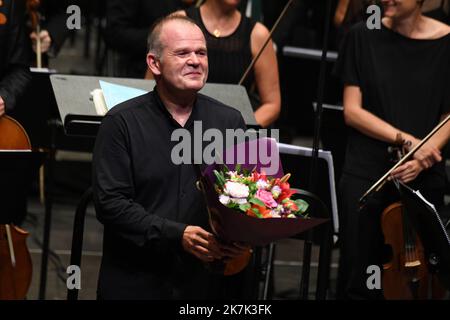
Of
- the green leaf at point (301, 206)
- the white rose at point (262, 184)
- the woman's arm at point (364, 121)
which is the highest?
the woman's arm at point (364, 121)

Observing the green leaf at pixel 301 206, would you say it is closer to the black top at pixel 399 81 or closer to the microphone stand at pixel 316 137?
the microphone stand at pixel 316 137

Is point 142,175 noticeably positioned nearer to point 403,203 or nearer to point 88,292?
point 403,203

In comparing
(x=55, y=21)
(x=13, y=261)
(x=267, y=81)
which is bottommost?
(x=13, y=261)

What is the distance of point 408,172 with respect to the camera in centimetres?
426

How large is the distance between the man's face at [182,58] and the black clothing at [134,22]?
2029 millimetres

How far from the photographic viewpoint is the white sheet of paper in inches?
148

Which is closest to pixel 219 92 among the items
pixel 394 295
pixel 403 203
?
pixel 403 203

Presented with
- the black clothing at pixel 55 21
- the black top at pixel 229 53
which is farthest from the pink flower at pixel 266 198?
the black clothing at pixel 55 21

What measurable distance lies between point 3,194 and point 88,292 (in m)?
1.25

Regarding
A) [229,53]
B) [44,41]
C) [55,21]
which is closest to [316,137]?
[229,53]

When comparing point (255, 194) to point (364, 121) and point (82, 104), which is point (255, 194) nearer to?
point (82, 104)

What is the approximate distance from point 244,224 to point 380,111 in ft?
5.45

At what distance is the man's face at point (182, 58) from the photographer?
3268 mm

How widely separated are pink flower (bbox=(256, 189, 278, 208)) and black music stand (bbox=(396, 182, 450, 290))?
801 millimetres
